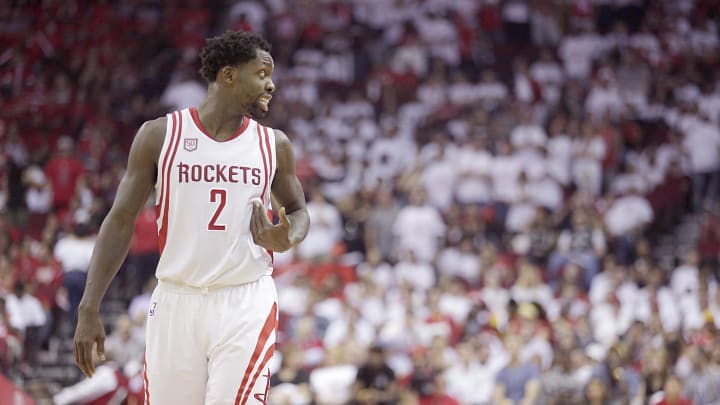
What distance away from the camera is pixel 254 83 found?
5.51 metres

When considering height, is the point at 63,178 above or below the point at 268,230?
below

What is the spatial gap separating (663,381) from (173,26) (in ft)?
46.6

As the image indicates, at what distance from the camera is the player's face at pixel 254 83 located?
5504 millimetres

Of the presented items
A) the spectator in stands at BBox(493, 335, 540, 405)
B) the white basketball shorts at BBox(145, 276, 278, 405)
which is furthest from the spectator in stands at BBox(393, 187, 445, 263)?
the white basketball shorts at BBox(145, 276, 278, 405)

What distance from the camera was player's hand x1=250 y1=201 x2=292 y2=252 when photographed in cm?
522

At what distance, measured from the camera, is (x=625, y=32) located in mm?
22047

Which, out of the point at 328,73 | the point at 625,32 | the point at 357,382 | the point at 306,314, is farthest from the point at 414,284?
the point at 625,32

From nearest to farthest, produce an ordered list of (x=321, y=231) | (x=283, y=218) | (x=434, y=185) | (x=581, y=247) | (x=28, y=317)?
(x=283, y=218), (x=28, y=317), (x=581, y=247), (x=321, y=231), (x=434, y=185)

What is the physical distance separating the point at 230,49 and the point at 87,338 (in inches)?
59.3

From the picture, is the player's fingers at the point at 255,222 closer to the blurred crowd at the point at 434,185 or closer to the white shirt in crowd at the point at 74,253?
the blurred crowd at the point at 434,185

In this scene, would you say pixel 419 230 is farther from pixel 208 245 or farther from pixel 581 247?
pixel 208 245

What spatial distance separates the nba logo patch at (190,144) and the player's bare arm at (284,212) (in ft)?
1.28

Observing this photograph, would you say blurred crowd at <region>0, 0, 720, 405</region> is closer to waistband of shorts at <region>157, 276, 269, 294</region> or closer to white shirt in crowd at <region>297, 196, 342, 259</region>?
white shirt in crowd at <region>297, 196, 342, 259</region>

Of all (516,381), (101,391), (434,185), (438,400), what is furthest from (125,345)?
(434,185)
